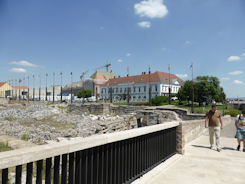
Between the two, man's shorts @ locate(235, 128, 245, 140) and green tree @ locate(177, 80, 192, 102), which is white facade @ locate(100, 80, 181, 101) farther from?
man's shorts @ locate(235, 128, 245, 140)

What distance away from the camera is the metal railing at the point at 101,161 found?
7.11 feet

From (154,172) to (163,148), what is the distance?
92cm

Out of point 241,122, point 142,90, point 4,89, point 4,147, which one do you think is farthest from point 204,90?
point 4,89

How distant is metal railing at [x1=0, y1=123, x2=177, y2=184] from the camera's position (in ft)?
7.11

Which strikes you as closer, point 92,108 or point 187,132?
point 187,132

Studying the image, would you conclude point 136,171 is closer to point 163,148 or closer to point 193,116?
point 163,148

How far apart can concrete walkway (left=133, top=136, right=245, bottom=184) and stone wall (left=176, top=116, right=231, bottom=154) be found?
0.38 m

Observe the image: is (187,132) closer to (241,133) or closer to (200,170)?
(241,133)

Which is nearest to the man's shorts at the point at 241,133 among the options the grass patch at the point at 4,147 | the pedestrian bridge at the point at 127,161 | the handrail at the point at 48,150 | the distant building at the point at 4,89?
the pedestrian bridge at the point at 127,161

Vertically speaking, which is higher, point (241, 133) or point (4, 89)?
point (4, 89)

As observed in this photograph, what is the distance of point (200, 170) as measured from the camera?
4891 millimetres

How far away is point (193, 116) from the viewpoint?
71.2ft

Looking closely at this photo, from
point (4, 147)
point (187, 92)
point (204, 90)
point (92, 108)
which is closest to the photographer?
point (4, 147)

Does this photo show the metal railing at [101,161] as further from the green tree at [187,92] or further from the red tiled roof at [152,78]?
the red tiled roof at [152,78]
